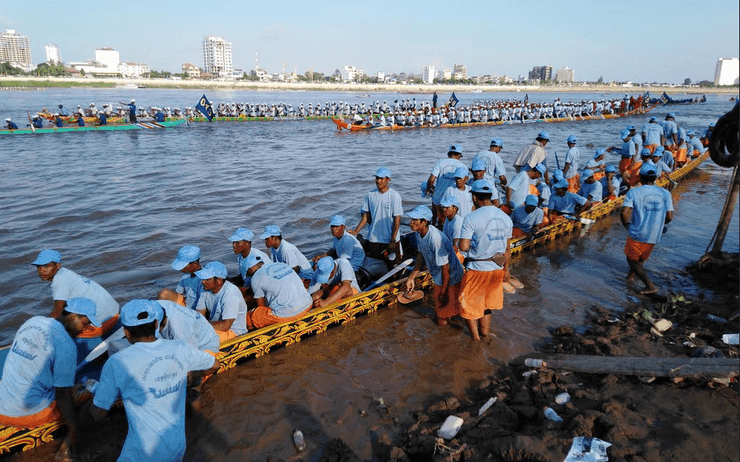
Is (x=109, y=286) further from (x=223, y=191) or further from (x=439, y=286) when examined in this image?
(x=223, y=191)

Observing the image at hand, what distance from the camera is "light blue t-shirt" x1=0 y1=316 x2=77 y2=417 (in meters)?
3.49

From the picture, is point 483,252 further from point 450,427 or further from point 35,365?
point 35,365

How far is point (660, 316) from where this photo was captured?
20.6 ft

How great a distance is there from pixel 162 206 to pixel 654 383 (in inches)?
544

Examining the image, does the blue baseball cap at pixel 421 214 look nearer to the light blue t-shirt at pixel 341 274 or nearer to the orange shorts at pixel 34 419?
the light blue t-shirt at pixel 341 274

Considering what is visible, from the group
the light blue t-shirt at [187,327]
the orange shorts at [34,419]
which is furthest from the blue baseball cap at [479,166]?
the orange shorts at [34,419]

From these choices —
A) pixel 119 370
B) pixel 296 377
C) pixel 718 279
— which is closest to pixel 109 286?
pixel 296 377

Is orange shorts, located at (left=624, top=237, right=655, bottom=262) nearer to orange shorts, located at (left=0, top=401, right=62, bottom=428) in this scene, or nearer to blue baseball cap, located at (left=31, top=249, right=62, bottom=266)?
orange shorts, located at (left=0, top=401, right=62, bottom=428)

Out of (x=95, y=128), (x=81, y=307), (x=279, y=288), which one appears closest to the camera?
(x=81, y=307)

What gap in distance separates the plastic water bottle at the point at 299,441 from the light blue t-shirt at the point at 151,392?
1303 millimetres

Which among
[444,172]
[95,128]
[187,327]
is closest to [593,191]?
[444,172]

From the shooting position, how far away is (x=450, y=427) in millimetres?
3939

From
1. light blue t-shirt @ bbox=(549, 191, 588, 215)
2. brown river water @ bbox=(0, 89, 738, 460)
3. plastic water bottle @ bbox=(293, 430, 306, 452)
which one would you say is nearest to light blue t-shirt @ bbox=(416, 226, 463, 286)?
brown river water @ bbox=(0, 89, 738, 460)

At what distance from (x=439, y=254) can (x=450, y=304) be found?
1.02 m
